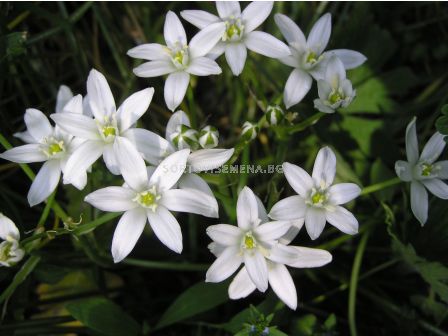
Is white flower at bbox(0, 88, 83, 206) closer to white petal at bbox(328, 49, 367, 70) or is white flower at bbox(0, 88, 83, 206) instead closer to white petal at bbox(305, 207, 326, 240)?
white petal at bbox(305, 207, 326, 240)

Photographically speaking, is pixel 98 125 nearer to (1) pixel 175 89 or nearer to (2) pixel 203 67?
(1) pixel 175 89

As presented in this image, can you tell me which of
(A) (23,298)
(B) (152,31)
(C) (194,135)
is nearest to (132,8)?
(B) (152,31)

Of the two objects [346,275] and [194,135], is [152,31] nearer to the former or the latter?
[194,135]

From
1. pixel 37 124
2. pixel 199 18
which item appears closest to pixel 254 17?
pixel 199 18

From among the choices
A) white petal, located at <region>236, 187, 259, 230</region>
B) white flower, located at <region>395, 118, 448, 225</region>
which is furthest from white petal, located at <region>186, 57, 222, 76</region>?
white flower, located at <region>395, 118, 448, 225</region>

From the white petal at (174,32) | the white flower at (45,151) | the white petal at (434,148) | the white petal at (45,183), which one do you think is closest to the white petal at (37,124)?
the white flower at (45,151)
